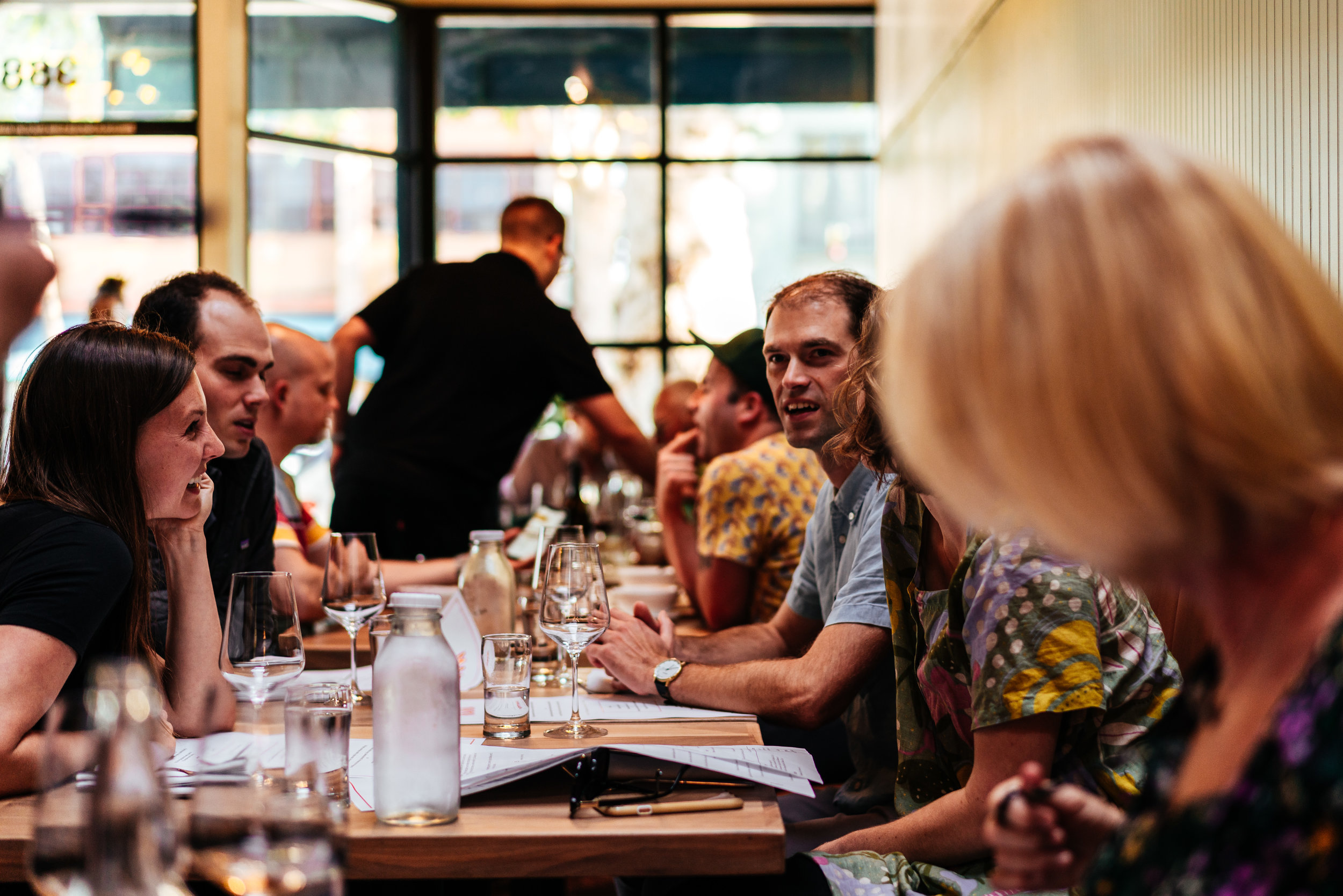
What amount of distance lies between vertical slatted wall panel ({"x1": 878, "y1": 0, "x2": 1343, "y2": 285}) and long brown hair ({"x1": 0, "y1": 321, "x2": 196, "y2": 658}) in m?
1.05

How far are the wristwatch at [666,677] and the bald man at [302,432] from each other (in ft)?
3.16

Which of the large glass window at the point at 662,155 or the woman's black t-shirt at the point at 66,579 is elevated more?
the large glass window at the point at 662,155

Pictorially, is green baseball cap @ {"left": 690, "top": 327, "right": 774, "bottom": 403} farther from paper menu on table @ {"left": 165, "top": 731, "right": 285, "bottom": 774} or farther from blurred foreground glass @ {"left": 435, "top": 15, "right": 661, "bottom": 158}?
blurred foreground glass @ {"left": 435, "top": 15, "right": 661, "bottom": 158}

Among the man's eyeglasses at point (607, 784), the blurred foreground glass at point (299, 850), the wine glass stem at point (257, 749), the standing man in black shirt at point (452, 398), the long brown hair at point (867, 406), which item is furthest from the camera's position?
the standing man in black shirt at point (452, 398)

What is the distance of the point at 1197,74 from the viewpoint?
2332 mm

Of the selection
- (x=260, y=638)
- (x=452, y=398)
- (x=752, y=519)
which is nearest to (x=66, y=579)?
(x=260, y=638)

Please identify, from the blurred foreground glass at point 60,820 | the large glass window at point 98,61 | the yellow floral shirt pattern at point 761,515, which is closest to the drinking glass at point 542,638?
the yellow floral shirt pattern at point 761,515

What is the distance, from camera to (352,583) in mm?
1630

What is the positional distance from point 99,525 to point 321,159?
5.18 m

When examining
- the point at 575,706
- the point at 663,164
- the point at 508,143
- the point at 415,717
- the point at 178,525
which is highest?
the point at 508,143

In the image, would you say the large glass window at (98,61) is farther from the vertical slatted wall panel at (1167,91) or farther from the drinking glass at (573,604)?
the drinking glass at (573,604)

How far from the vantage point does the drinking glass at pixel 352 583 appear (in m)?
1.63

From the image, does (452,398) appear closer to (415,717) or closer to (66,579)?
(66,579)

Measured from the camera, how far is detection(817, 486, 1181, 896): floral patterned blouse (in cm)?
119
